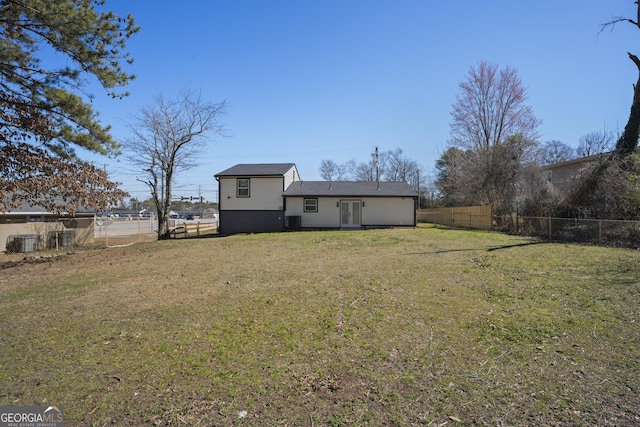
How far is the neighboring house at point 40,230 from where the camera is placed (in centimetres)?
1744

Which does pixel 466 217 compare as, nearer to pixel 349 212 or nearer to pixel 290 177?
pixel 349 212

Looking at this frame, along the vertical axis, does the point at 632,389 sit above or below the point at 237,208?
below

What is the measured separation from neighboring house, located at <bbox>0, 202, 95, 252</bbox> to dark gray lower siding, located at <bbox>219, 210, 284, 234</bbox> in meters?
8.66

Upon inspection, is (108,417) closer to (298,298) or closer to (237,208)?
(298,298)

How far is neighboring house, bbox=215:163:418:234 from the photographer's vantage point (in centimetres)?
2294

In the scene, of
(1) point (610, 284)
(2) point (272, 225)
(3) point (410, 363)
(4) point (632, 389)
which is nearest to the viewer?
(4) point (632, 389)

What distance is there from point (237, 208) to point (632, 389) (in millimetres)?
22008

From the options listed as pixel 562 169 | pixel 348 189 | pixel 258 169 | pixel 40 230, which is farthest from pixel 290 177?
pixel 562 169

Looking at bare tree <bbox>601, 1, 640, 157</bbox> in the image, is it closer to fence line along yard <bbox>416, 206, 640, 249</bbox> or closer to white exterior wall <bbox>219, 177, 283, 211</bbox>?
fence line along yard <bbox>416, 206, 640, 249</bbox>

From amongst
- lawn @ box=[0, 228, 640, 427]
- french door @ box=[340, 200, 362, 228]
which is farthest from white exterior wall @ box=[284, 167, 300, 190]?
lawn @ box=[0, 228, 640, 427]

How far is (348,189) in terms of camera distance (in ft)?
79.6

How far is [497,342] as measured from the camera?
3.97 metres

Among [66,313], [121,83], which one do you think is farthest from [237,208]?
[66,313]

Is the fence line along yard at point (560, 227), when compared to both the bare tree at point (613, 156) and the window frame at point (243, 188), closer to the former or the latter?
the bare tree at point (613, 156)
